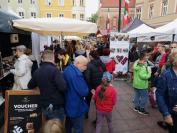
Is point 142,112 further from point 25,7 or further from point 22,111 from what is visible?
point 25,7

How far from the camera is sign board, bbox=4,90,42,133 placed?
3723 mm

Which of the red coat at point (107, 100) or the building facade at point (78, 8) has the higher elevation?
the building facade at point (78, 8)

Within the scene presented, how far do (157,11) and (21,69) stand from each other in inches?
1000

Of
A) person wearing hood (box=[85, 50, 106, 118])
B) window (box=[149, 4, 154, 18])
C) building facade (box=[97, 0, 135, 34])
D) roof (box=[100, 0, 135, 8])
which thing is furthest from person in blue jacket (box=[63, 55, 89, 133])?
roof (box=[100, 0, 135, 8])

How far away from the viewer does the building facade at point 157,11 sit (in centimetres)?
2316

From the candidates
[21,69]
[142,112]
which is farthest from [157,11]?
[21,69]

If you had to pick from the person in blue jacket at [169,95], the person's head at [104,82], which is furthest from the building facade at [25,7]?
the person in blue jacket at [169,95]

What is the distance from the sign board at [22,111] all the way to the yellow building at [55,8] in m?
44.8

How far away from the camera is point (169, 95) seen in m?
3.02

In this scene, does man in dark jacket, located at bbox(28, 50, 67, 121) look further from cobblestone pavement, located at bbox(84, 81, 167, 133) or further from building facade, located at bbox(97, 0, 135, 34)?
building facade, located at bbox(97, 0, 135, 34)

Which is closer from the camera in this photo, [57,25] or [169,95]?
[169,95]

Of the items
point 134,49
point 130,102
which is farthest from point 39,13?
point 130,102

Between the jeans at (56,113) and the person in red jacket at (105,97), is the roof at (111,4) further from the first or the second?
the jeans at (56,113)

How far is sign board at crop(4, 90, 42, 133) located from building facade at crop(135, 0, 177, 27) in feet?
71.6
